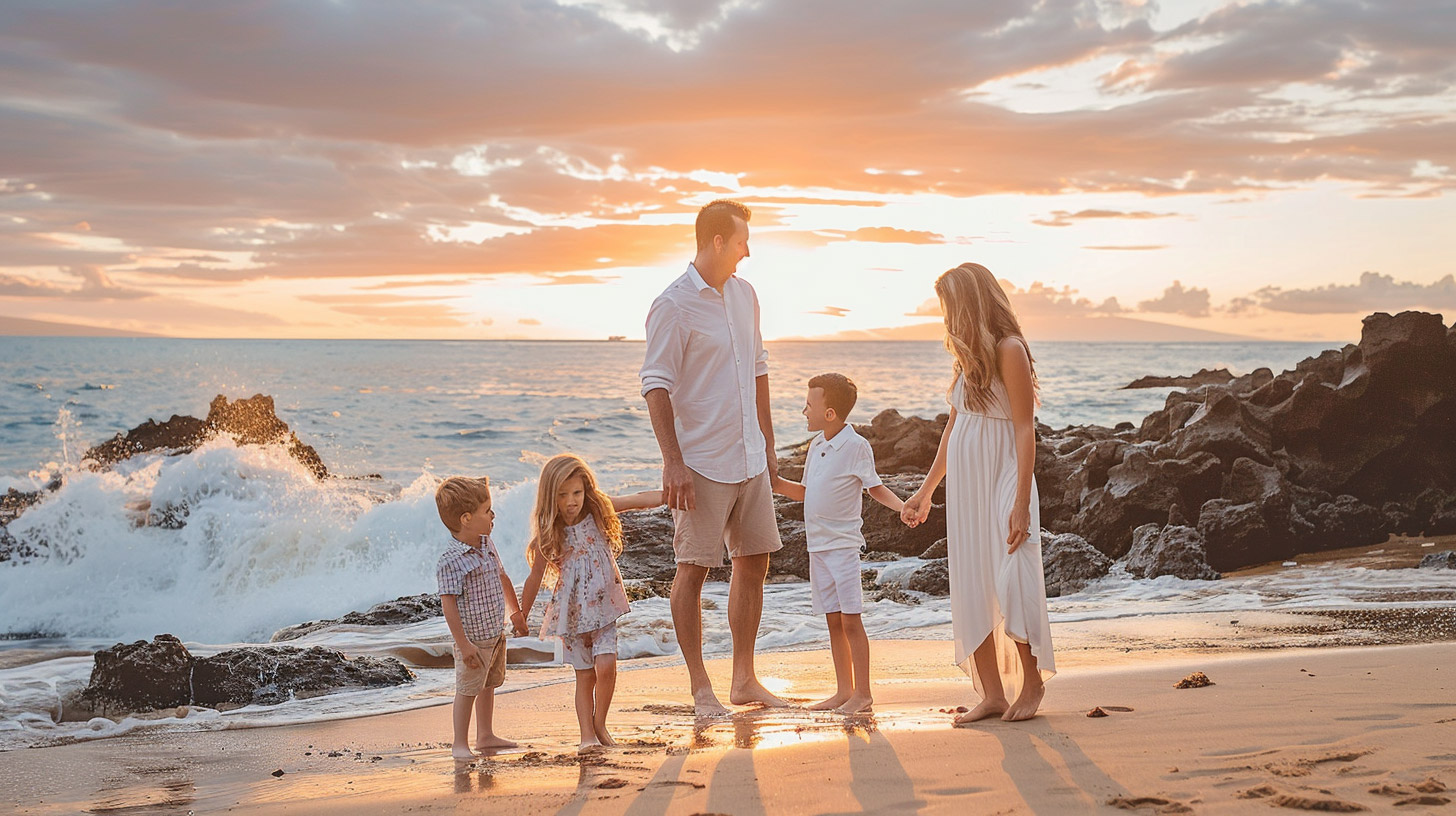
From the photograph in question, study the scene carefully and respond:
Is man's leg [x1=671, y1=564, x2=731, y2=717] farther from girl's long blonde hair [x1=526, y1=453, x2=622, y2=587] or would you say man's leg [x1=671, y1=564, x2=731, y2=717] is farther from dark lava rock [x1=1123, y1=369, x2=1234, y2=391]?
dark lava rock [x1=1123, y1=369, x2=1234, y2=391]

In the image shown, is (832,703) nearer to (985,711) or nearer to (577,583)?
(985,711)

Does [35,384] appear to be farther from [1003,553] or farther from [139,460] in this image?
[1003,553]

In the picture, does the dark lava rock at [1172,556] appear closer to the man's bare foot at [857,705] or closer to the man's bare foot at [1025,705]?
the man's bare foot at [857,705]

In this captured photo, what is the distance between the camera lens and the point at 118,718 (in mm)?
6383

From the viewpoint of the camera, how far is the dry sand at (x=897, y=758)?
3.25 m

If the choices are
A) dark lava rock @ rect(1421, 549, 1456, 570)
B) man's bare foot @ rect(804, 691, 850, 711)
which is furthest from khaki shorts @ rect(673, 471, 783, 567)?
dark lava rock @ rect(1421, 549, 1456, 570)

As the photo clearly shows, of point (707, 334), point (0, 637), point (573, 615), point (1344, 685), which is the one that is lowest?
point (0, 637)

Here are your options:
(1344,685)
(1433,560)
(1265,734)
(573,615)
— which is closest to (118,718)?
(573,615)

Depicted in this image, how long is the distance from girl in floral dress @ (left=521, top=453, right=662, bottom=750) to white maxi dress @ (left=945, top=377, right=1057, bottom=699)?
4.81ft

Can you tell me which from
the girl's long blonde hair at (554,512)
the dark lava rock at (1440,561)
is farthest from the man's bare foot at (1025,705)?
the dark lava rock at (1440,561)

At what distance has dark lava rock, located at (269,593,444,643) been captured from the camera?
9.69 meters

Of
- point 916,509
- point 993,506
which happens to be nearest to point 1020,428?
point 993,506

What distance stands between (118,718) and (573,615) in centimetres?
335

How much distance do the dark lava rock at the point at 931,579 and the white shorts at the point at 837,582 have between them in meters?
4.72
